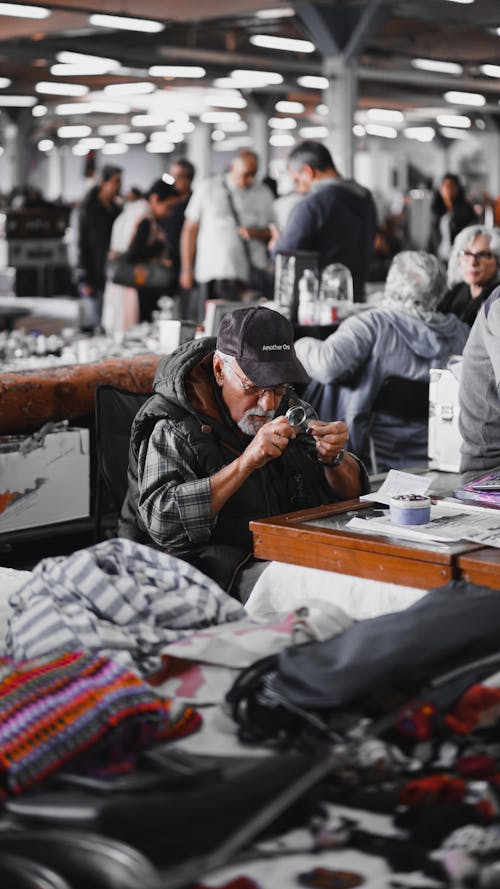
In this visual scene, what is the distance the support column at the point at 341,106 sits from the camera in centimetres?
1116

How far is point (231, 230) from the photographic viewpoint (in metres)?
8.95

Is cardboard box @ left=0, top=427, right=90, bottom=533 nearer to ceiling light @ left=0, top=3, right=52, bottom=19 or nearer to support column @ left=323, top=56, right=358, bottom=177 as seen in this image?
ceiling light @ left=0, top=3, right=52, bottom=19

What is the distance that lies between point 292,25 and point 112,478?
43.8 feet

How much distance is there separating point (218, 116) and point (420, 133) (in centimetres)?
749

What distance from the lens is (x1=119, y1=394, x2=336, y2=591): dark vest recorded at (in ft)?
10.3

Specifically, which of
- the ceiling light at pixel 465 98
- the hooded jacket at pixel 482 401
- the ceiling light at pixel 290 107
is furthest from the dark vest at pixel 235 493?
the ceiling light at pixel 290 107

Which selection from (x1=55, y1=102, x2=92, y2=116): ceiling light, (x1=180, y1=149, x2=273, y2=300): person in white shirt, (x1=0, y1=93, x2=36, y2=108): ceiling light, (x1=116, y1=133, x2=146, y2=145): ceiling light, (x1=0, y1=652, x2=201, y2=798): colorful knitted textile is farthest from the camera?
(x1=116, y1=133, x2=146, y2=145): ceiling light

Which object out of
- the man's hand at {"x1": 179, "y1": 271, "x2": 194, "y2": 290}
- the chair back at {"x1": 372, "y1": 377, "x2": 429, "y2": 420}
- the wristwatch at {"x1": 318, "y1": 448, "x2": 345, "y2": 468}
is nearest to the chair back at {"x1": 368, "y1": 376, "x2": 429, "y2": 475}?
the chair back at {"x1": 372, "y1": 377, "x2": 429, "y2": 420}

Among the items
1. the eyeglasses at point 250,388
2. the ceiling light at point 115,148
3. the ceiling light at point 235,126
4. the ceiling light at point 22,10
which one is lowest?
the eyeglasses at point 250,388

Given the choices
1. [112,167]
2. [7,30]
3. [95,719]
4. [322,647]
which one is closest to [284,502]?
[322,647]

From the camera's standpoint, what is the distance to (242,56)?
705 inches

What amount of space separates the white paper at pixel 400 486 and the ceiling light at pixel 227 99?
61.1 ft

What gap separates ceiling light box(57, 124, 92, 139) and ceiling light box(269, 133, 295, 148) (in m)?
4.50

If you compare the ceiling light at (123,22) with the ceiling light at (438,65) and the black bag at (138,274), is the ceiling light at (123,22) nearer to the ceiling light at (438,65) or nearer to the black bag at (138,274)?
the black bag at (138,274)
